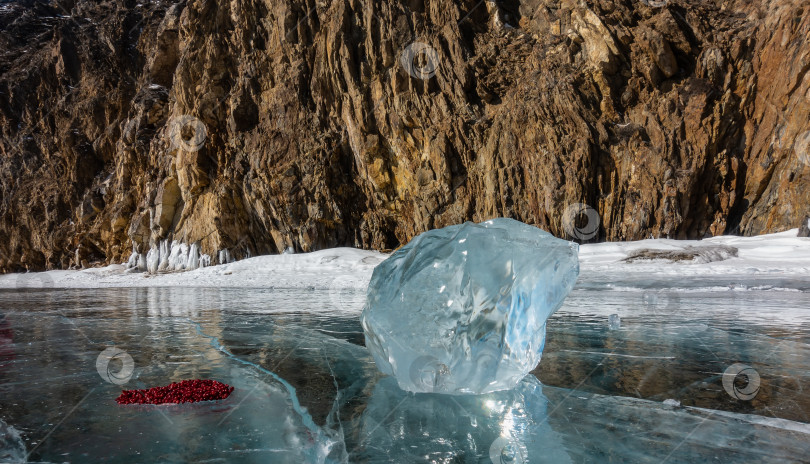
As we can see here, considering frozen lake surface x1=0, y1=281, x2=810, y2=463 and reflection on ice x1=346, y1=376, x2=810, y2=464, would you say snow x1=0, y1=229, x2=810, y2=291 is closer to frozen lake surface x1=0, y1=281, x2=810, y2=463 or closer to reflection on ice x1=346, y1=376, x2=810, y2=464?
frozen lake surface x1=0, y1=281, x2=810, y2=463

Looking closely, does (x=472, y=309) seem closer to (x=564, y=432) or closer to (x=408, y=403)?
(x=408, y=403)

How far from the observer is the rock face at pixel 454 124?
58.9 feet

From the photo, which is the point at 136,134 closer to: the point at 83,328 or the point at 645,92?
the point at 83,328

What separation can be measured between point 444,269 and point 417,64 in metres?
19.9

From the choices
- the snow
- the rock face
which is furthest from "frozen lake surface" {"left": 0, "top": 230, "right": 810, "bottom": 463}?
the rock face

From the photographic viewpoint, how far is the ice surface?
3777mm

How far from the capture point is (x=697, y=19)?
1942 cm

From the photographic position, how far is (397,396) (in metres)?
3.84

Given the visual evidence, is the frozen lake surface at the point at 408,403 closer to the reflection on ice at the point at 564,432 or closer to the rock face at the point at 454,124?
the reflection on ice at the point at 564,432

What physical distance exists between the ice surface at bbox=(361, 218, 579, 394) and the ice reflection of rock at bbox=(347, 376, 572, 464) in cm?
21

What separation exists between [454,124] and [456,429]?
19.0 m

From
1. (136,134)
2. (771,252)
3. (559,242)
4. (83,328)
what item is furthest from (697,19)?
(136,134)

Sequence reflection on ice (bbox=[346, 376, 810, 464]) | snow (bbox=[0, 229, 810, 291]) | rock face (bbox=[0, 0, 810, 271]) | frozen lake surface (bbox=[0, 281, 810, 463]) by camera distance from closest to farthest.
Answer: reflection on ice (bbox=[346, 376, 810, 464])
frozen lake surface (bbox=[0, 281, 810, 463])
snow (bbox=[0, 229, 810, 291])
rock face (bbox=[0, 0, 810, 271])

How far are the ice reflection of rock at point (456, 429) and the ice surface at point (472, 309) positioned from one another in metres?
0.21
